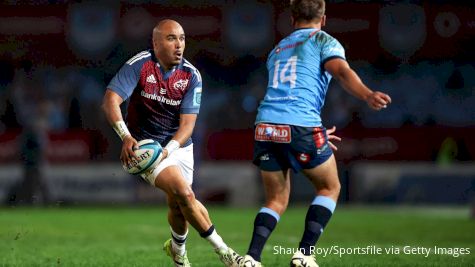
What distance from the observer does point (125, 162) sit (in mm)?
8523

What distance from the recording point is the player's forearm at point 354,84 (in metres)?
7.62

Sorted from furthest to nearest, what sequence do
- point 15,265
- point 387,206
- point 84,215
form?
point 387,206 → point 84,215 → point 15,265

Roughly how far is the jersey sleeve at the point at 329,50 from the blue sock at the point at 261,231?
1302 mm

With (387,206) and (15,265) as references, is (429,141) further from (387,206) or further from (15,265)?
(15,265)

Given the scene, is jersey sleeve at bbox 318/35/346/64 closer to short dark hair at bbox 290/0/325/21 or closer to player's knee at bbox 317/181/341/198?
short dark hair at bbox 290/0/325/21

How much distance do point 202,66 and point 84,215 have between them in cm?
590

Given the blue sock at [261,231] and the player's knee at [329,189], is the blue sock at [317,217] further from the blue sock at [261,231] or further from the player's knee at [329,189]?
the blue sock at [261,231]

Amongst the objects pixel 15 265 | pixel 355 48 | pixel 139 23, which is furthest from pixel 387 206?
pixel 15 265

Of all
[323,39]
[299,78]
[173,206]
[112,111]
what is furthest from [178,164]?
[323,39]

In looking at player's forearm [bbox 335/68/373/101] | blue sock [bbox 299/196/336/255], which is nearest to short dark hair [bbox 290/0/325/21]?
player's forearm [bbox 335/68/373/101]

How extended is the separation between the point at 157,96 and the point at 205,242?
457cm

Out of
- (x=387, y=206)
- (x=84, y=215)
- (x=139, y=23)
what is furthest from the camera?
(x=139, y=23)

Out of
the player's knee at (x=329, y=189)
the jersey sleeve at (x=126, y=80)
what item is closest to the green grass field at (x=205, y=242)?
the player's knee at (x=329, y=189)

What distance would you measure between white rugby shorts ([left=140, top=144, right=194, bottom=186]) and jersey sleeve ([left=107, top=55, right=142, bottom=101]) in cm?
65
